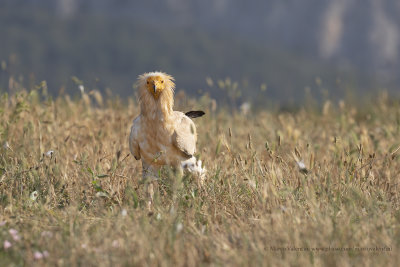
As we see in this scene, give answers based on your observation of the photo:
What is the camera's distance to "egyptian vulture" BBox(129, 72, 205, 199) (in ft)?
15.6

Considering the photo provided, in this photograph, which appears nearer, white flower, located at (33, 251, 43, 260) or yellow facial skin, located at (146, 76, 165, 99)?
white flower, located at (33, 251, 43, 260)

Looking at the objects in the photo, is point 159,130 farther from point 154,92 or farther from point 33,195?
point 33,195

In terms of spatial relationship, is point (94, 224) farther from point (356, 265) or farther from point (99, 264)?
point (356, 265)

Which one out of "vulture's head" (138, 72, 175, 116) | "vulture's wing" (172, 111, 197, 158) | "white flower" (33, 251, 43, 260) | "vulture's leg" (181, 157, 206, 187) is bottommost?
"white flower" (33, 251, 43, 260)

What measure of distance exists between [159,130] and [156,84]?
1.36 ft

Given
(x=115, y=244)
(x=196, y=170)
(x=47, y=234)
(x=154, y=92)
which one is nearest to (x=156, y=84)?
(x=154, y=92)

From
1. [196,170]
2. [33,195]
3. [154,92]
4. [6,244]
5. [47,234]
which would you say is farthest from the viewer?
[154,92]

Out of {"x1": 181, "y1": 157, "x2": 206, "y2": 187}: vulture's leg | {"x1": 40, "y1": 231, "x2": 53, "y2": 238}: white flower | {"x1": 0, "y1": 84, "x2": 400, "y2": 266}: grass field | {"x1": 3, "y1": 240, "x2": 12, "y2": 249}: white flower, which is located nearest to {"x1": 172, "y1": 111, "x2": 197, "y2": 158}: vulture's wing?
{"x1": 181, "y1": 157, "x2": 206, "y2": 187}: vulture's leg

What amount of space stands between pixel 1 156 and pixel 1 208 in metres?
1.42

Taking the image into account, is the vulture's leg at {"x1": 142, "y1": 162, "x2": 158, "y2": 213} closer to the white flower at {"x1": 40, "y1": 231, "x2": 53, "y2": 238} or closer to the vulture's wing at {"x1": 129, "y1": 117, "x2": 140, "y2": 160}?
the vulture's wing at {"x1": 129, "y1": 117, "x2": 140, "y2": 160}

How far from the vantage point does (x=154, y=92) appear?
15.5 feet

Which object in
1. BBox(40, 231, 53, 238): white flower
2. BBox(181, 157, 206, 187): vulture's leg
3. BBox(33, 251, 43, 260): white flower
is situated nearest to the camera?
BBox(33, 251, 43, 260): white flower

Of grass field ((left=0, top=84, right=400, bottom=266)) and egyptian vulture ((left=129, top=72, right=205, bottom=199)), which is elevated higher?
egyptian vulture ((left=129, top=72, right=205, bottom=199))

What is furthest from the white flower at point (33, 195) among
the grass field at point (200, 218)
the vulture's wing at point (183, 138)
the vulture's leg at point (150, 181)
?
the vulture's wing at point (183, 138)
